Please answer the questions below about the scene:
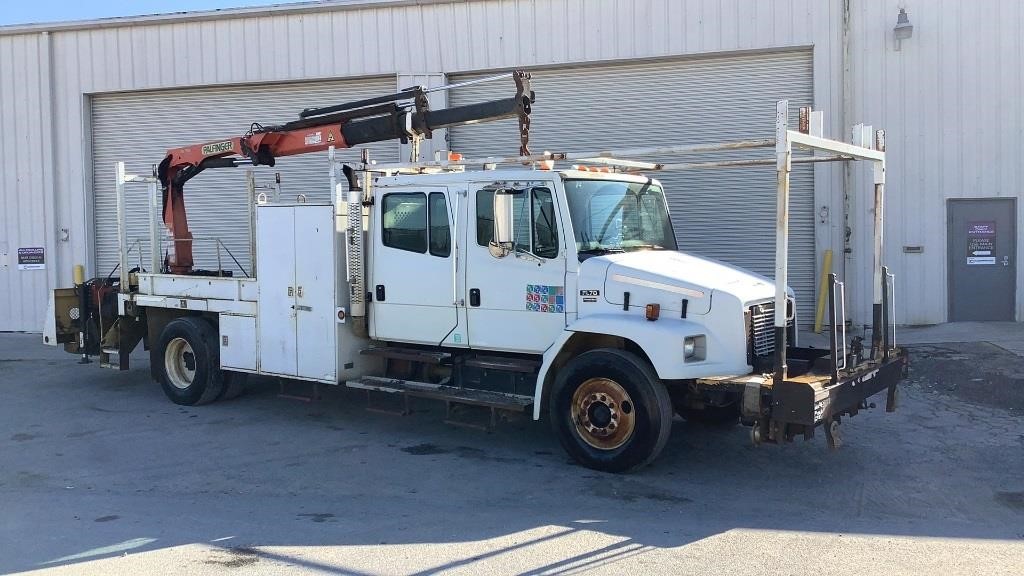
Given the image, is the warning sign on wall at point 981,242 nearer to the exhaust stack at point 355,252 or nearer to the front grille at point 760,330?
the front grille at point 760,330

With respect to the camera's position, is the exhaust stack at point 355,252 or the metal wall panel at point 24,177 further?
the metal wall panel at point 24,177

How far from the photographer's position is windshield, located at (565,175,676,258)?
25.0ft

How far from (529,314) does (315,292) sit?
7.99 ft

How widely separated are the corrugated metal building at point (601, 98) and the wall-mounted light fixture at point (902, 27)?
0.20m

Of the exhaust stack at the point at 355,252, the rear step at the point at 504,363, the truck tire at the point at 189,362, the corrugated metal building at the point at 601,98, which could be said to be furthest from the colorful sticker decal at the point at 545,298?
the corrugated metal building at the point at 601,98

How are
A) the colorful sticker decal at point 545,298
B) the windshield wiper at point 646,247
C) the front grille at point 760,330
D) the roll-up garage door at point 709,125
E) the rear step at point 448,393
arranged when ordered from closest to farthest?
the front grille at point 760,330 → the colorful sticker decal at point 545,298 → the rear step at point 448,393 → the windshield wiper at point 646,247 → the roll-up garage door at point 709,125

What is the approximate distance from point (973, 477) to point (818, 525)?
199 centimetres

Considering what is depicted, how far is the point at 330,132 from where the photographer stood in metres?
9.93

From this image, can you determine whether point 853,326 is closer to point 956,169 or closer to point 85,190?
point 956,169

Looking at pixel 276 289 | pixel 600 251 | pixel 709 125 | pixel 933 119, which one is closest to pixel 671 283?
pixel 600 251

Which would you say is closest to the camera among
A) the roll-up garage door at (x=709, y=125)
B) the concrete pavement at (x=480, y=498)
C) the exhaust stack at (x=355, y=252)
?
the concrete pavement at (x=480, y=498)

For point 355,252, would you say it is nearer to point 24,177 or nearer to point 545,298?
point 545,298

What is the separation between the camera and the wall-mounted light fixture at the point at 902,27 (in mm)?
13113

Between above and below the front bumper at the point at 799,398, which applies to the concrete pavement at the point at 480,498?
below
